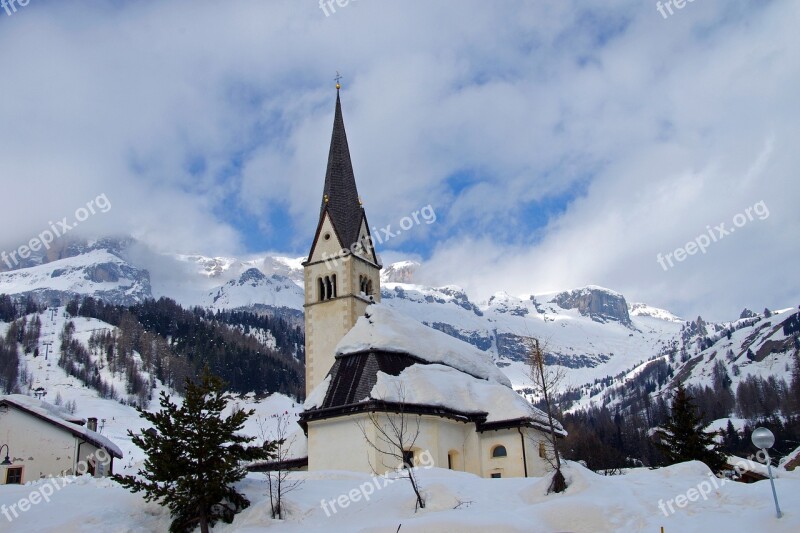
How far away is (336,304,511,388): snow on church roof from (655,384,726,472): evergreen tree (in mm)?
14122

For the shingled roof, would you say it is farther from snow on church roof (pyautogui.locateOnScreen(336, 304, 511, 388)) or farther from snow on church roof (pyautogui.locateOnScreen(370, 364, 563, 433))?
snow on church roof (pyautogui.locateOnScreen(370, 364, 563, 433))

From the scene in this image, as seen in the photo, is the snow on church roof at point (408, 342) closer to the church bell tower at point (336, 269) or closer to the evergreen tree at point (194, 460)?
the church bell tower at point (336, 269)

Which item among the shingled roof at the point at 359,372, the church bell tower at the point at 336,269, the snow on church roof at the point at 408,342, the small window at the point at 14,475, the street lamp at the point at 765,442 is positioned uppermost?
the church bell tower at the point at 336,269

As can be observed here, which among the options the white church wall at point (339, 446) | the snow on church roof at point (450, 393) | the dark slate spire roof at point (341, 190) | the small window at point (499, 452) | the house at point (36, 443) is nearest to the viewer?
the house at point (36, 443)

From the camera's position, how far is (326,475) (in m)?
31.5

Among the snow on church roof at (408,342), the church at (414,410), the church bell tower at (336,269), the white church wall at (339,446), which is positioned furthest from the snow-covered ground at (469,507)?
the church bell tower at (336,269)

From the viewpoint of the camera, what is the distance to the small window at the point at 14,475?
36.1m

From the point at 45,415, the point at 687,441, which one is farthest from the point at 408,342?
the point at 45,415

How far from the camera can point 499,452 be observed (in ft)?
135

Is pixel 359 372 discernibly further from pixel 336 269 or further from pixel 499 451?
pixel 336 269

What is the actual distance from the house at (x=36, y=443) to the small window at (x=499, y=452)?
70.4ft

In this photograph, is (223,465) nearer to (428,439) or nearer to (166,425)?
(166,425)

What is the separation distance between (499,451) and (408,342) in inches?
336

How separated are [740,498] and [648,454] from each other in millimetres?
128716
